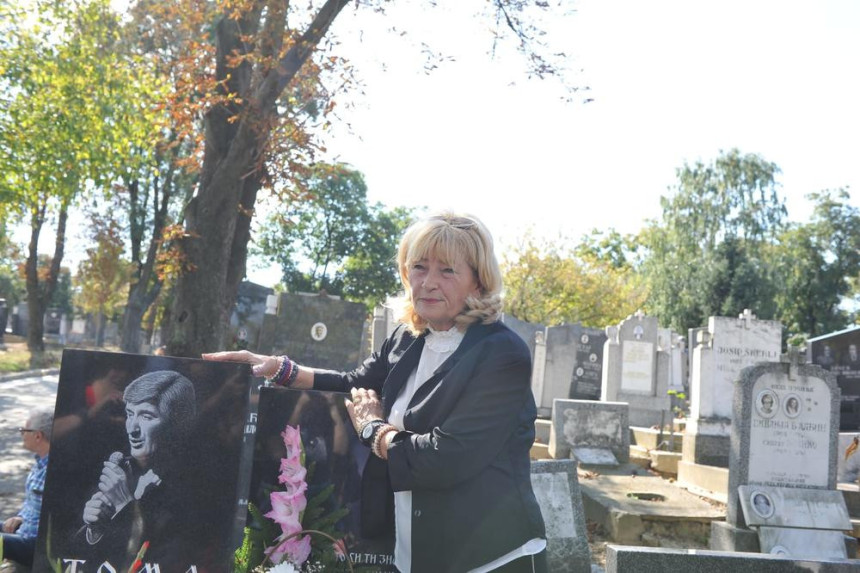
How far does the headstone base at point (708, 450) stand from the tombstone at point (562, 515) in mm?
5382

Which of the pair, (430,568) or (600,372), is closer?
(430,568)

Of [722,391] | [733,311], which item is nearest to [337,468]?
[722,391]

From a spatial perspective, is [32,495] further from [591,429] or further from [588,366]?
[588,366]

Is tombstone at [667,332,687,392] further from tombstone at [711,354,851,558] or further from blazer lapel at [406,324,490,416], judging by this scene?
blazer lapel at [406,324,490,416]

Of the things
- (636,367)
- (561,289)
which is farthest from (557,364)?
(561,289)

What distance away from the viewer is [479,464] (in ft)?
7.01

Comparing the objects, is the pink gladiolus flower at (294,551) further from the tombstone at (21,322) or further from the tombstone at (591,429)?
the tombstone at (21,322)

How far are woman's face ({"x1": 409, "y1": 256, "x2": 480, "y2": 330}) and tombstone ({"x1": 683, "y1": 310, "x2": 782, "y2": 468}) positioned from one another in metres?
8.86

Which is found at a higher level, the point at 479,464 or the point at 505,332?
the point at 505,332

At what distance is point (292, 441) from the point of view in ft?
11.2

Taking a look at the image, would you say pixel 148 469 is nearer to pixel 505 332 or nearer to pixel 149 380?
pixel 149 380

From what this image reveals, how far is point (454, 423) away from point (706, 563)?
2537mm

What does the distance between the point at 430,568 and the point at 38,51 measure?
514 inches

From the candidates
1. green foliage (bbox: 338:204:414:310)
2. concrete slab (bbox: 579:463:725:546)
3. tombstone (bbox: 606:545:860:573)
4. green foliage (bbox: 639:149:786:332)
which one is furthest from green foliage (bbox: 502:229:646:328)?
tombstone (bbox: 606:545:860:573)
